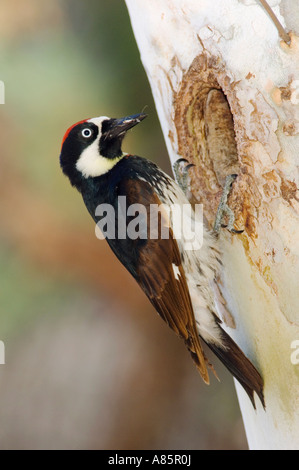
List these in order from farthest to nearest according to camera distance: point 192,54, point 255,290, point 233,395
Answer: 1. point 233,395
2. point 192,54
3. point 255,290

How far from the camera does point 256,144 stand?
1.69 m

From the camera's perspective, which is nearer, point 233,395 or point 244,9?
point 244,9

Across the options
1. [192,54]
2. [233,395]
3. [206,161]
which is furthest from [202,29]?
[233,395]

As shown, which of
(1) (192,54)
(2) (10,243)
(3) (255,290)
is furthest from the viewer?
(2) (10,243)

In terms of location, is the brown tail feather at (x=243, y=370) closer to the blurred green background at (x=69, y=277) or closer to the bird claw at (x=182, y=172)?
the bird claw at (x=182, y=172)

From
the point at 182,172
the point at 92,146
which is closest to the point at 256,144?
the point at 182,172

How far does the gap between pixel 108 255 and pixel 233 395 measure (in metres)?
1.36

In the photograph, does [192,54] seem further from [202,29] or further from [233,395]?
[233,395]

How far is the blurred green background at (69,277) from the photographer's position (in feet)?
13.0

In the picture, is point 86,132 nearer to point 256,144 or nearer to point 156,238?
point 156,238

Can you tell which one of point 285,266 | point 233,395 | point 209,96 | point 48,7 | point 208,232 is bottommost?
point 233,395

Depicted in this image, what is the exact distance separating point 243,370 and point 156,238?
0.52 m

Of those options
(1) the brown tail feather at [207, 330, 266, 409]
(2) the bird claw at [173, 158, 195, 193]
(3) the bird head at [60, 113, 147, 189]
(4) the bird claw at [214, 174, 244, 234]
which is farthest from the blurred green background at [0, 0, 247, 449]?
(1) the brown tail feather at [207, 330, 266, 409]

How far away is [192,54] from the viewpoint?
1924 millimetres
